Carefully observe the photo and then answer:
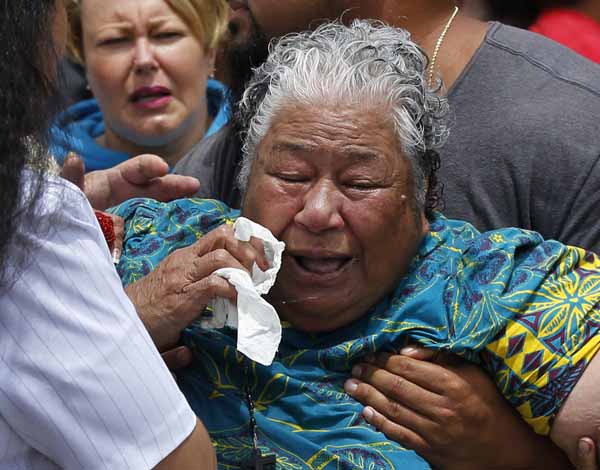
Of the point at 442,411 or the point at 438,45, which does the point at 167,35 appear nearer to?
the point at 438,45

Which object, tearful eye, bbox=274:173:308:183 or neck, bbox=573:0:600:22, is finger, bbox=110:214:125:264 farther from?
neck, bbox=573:0:600:22

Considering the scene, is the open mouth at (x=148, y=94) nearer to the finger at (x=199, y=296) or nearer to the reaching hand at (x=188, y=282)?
the reaching hand at (x=188, y=282)

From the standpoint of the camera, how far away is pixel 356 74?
2439mm

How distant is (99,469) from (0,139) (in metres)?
0.53

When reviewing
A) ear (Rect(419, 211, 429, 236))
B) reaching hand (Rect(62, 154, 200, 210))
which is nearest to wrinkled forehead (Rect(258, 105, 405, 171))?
ear (Rect(419, 211, 429, 236))

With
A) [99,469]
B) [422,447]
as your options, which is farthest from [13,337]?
[422,447]

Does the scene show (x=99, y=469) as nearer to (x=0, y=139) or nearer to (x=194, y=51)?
(x=0, y=139)

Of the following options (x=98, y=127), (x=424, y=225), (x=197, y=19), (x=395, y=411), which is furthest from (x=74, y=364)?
(x=98, y=127)

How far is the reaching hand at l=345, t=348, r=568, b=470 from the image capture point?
2.31 metres

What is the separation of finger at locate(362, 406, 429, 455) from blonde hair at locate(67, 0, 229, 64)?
2307mm

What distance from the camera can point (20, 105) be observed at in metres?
1.53

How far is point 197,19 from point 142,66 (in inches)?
Answer: 11.9

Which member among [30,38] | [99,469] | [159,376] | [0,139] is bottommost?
[99,469]

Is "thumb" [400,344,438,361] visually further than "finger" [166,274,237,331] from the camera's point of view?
Yes
